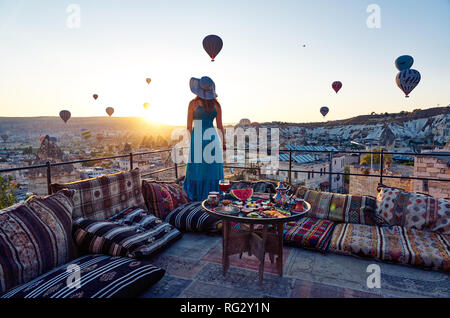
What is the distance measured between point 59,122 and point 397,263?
3817 cm

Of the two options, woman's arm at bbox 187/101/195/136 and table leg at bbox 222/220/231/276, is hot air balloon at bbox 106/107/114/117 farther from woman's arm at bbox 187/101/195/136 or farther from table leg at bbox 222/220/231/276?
table leg at bbox 222/220/231/276

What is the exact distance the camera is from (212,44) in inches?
266

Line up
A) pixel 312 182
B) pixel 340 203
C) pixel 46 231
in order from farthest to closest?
pixel 312 182, pixel 340 203, pixel 46 231

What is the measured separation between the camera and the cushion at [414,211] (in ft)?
8.46

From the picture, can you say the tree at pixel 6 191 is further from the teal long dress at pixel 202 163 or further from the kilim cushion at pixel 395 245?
the kilim cushion at pixel 395 245

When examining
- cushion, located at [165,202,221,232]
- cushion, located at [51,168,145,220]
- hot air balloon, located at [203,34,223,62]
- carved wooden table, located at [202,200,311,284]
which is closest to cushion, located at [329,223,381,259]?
carved wooden table, located at [202,200,311,284]

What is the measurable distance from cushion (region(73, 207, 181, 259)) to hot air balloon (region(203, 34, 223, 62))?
17.5 ft

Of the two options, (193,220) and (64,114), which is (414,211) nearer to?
(193,220)

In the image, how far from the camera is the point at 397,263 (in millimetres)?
2201

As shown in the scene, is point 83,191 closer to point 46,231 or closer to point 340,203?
point 46,231

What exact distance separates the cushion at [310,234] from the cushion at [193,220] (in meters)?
0.77

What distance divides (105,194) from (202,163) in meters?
1.40

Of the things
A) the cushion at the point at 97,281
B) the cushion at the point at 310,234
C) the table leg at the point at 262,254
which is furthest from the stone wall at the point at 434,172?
the cushion at the point at 97,281
